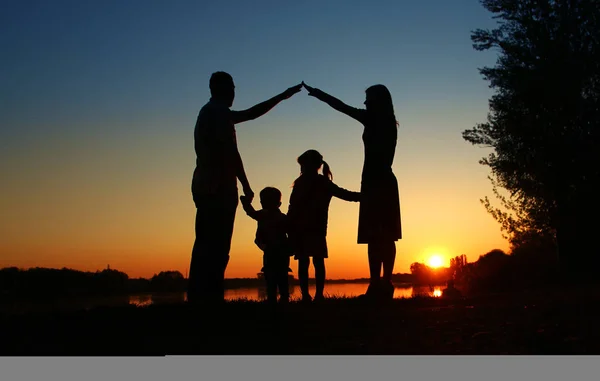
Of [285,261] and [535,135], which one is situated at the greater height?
[535,135]

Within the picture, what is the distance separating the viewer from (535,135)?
18.2m

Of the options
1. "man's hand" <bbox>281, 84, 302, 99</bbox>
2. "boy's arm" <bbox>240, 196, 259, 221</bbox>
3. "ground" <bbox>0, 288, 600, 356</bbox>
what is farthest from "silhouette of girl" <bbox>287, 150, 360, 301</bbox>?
"ground" <bbox>0, 288, 600, 356</bbox>

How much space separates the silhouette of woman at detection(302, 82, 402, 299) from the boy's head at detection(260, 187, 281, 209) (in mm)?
1236

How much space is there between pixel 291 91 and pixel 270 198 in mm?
1595

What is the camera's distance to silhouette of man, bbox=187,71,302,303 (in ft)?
23.2

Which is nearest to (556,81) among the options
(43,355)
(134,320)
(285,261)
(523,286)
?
(523,286)

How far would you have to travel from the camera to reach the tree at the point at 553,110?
17266mm

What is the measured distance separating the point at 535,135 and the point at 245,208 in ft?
41.5

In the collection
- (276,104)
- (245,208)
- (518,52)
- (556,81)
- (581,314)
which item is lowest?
(581,314)

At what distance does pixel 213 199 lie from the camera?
7.05 meters

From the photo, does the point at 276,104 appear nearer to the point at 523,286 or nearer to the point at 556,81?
the point at 523,286

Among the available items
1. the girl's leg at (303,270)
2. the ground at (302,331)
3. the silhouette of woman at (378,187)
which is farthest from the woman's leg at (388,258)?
the girl's leg at (303,270)

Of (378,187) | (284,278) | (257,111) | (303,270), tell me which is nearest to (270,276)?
(284,278)

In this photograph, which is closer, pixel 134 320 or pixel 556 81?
pixel 134 320
